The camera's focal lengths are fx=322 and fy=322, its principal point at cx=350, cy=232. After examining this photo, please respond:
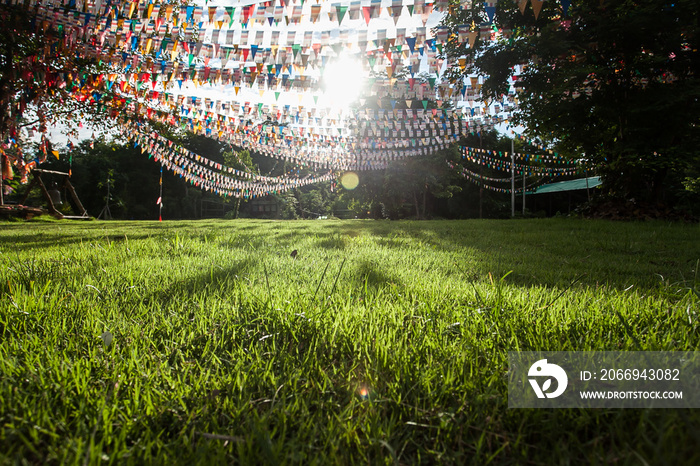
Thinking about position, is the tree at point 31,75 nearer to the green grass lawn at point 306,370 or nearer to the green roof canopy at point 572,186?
the green grass lawn at point 306,370

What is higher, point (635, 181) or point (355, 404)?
point (635, 181)

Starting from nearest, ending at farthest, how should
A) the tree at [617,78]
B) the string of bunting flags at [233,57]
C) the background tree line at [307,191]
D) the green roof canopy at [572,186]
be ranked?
the string of bunting flags at [233,57]
the tree at [617,78]
the background tree line at [307,191]
the green roof canopy at [572,186]

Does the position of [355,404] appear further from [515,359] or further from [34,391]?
[34,391]

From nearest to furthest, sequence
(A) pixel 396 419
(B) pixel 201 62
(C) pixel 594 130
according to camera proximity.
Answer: (A) pixel 396 419 → (B) pixel 201 62 → (C) pixel 594 130

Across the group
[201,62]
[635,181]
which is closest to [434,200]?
[635,181]

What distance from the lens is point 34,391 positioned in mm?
952

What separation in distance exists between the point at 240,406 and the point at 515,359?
91cm

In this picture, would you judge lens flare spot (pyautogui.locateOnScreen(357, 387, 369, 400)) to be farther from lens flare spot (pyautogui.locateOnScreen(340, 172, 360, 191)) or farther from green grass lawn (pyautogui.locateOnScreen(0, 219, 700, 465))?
lens flare spot (pyautogui.locateOnScreen(340, 172, 360, 191))

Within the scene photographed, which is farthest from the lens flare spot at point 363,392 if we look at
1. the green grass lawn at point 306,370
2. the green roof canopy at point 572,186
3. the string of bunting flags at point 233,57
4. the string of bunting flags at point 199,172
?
the green roof canopy at point 572,186

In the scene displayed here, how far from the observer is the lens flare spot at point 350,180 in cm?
3052

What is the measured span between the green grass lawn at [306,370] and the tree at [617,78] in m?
8.69

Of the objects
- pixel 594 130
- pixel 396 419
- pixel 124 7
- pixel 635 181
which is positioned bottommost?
pixel 396 419

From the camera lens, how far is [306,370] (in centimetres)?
112

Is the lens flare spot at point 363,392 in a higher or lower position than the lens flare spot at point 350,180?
lower
